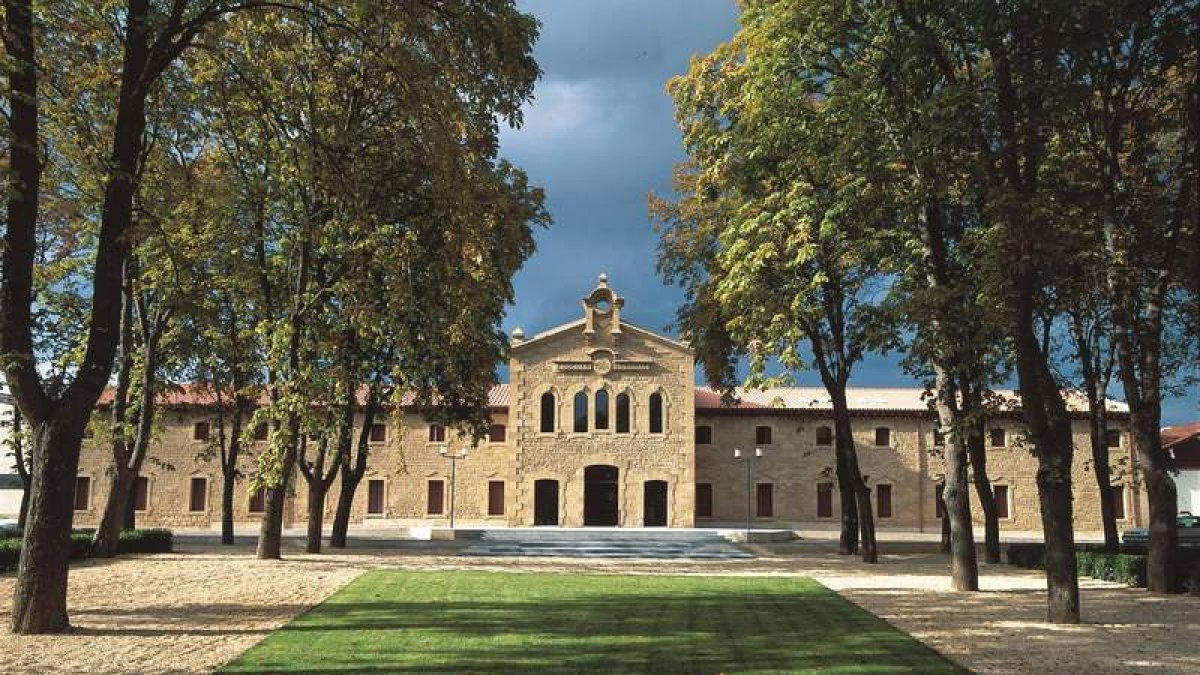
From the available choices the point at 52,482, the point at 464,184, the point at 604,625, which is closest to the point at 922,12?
the point at 464,184

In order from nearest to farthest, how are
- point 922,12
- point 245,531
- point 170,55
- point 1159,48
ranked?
point 170,55, point 922,12, point 1159,48, point 245,531

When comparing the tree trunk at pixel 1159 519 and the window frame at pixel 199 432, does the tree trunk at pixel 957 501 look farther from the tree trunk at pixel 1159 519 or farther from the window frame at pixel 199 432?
the window frame at pixel 199 432

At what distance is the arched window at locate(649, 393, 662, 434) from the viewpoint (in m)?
A: 42.8

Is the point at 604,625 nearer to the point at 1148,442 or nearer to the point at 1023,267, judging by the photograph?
the point at 1023,267

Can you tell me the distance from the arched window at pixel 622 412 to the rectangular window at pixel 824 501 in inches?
406

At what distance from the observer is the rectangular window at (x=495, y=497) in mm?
44094

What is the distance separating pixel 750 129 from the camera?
679 inches

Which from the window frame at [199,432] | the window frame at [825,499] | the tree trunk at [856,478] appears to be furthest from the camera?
the window frame at [825,499]

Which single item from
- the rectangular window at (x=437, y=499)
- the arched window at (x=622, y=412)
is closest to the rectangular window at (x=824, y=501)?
the arched window at (x=622, y=412)

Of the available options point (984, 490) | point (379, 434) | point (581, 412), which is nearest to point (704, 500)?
point (581, 412)

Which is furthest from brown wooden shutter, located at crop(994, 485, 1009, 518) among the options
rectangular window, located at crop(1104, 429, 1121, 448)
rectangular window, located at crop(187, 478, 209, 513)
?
rectangular window, located at crop(187, 478, 209, 513)

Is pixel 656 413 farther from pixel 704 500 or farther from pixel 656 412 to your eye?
pixel 704 500

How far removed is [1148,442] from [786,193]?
26.7ft

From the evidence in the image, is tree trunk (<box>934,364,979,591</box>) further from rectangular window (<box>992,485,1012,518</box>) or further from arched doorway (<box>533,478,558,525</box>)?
rectangular window (<box>992,485,1012,518</box>)
